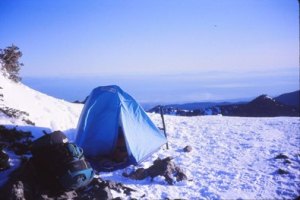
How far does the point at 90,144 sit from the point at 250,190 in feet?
17.6

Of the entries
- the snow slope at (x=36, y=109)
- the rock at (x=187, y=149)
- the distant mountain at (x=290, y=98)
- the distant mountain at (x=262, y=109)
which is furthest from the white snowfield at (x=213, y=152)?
the distant mountain at (x=290, y=98)

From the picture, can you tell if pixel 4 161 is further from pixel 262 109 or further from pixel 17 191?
pixel 262 109

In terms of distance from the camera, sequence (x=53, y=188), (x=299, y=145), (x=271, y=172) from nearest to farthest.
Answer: (x=53, y=188), (x=271, y=172), (x=299, y=145)

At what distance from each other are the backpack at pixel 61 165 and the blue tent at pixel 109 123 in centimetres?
292

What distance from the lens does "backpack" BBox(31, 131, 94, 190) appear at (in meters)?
6.39

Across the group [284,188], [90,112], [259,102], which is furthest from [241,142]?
[259,102]

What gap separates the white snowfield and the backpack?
1010 mm

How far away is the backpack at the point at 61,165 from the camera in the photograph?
21.0 ft

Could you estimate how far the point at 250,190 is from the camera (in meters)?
7.58

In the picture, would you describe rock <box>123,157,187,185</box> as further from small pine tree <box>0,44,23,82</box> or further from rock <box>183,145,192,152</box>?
small pine tree <box>0,44,23,82</box>

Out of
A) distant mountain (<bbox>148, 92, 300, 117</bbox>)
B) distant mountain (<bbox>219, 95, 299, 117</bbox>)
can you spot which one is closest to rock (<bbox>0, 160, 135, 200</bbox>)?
distant mountain (<bbox>148, 92, 300, 117</bbox>)

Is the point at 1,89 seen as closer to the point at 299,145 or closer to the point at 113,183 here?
the point at 113,183

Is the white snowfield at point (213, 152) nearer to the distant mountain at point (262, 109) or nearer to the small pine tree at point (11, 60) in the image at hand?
the small pine tree at point (11, 60)

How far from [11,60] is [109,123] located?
6.09 metres
